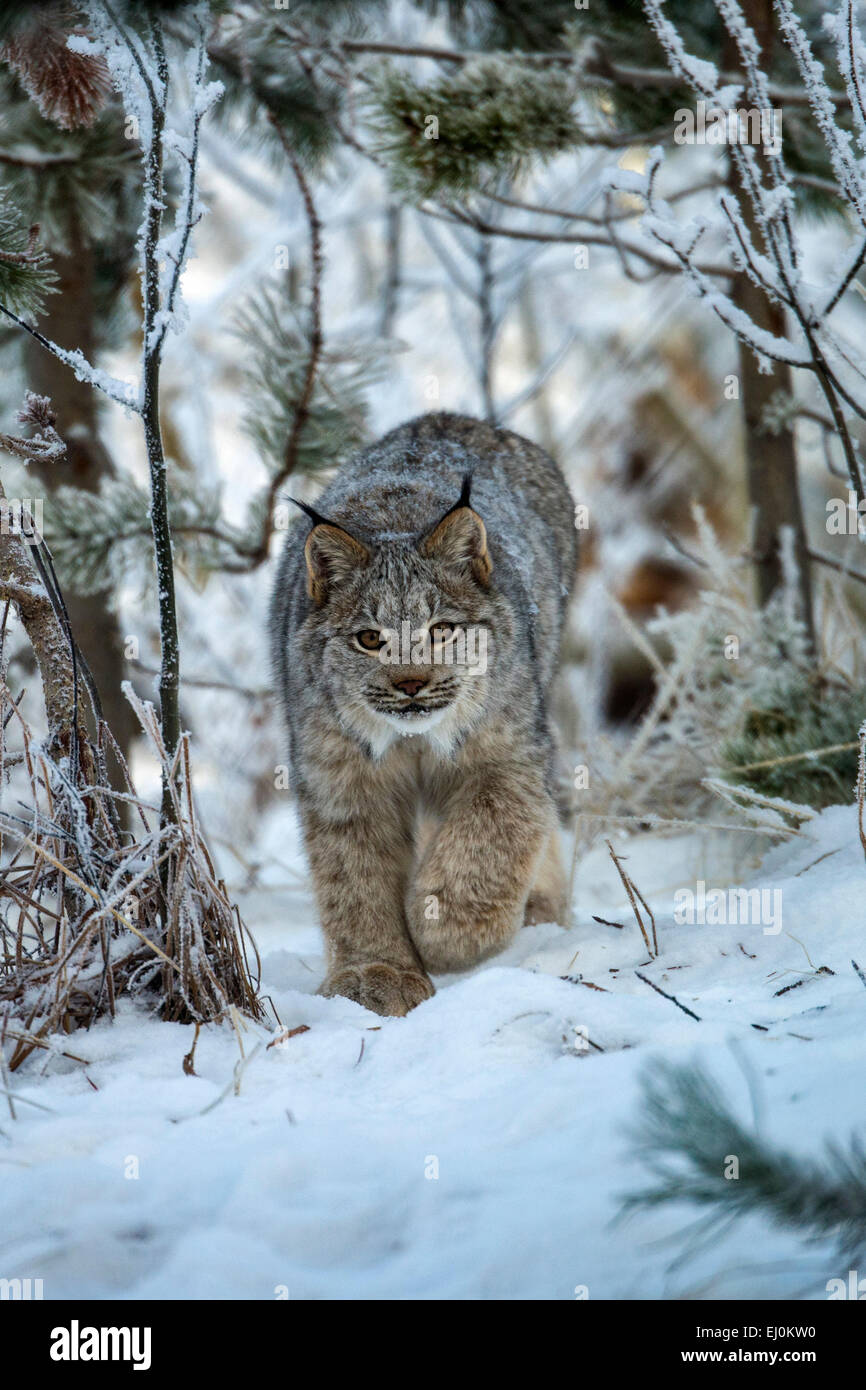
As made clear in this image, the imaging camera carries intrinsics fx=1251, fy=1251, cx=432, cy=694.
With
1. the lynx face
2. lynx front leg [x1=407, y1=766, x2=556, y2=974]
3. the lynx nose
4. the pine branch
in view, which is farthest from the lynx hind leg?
the pine branch

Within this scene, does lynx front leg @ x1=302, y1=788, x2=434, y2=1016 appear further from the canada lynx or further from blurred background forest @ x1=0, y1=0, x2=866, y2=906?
blurred background forest @ x1=0, y1=0, x2=866, y2=906

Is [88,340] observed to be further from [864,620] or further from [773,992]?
[864,620]

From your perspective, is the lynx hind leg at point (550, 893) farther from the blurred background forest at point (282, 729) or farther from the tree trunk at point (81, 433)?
the tree trunk at point (81, 433)

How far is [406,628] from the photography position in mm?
3270

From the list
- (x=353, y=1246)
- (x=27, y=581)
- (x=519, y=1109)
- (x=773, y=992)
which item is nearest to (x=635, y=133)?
(x=27, y=581)

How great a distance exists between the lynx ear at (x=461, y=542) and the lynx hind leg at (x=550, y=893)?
956 mm

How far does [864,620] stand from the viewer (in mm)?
8398

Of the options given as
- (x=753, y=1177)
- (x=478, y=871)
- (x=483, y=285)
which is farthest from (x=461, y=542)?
(x=483, y=285)

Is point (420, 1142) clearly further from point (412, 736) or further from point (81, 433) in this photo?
point (81, 433)

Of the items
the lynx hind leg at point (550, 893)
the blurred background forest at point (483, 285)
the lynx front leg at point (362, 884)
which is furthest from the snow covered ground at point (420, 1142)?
the lynx hind leg at point (550, 893)

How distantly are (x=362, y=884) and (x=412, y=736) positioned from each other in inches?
17.3

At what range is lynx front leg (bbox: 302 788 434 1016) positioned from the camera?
3.39 meters

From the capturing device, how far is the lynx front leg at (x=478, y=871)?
11.0 feet

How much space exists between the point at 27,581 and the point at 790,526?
3.20 metres
